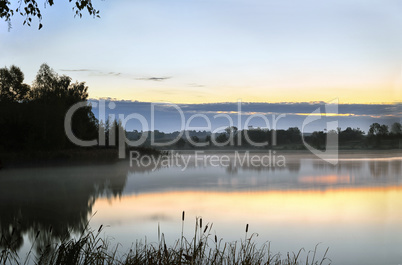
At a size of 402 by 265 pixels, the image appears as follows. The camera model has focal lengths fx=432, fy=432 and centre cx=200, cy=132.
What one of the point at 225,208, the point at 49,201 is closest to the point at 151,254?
the point at 225,208

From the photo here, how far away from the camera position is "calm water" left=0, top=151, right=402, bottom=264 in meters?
10.4

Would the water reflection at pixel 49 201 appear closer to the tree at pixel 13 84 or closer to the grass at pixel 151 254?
the grass at pixel 151 254

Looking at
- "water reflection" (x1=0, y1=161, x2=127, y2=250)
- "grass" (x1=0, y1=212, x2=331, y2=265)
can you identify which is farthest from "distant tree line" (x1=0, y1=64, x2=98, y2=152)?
"grass" (x1=0, y1=212, x2=331, y2=265)

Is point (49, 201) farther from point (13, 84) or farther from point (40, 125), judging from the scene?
point (13, 84)

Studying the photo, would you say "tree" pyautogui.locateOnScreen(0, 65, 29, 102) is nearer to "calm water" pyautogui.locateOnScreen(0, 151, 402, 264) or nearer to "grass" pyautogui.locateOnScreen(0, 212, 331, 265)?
"calm water" pyautogui.locateOnScreen(0, 151, 402, 264)

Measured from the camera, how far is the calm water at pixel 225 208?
10352mm

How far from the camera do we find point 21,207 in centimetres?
1488

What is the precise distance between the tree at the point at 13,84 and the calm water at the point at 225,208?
1336 inches

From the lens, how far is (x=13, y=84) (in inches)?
2251

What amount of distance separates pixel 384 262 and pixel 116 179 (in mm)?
18216

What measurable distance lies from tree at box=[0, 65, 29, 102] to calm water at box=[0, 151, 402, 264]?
33.9 m

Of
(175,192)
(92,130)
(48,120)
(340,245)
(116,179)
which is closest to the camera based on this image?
(340,245)

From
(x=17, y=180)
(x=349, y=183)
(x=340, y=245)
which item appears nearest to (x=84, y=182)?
(x=17, y=180)

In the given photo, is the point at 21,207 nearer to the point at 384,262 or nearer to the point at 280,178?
the point at 384,262
